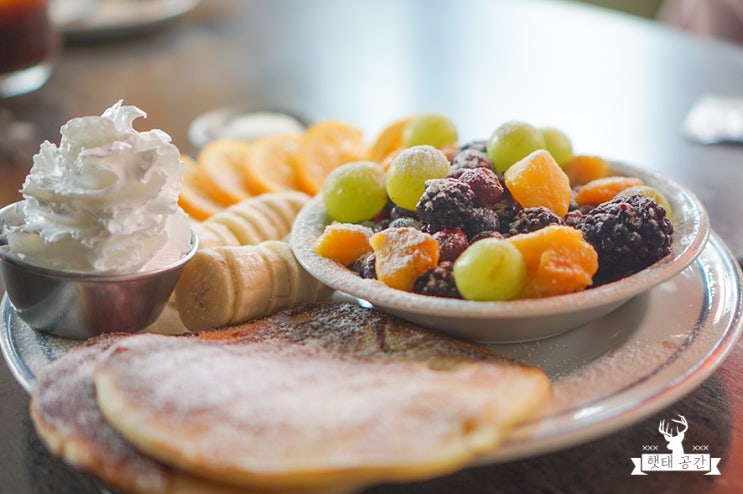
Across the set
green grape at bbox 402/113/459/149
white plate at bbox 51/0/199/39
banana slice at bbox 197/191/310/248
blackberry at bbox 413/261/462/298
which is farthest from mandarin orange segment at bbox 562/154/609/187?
white plate at bbox 51/0/199/39

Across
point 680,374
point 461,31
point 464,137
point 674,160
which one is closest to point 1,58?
point 464,137

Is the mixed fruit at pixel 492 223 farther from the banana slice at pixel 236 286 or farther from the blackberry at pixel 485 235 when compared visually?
the banana slice at pixel 236 286

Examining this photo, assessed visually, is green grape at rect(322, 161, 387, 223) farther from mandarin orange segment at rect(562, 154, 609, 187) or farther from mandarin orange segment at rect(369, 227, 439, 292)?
mandarin orange segment at rect(562, 154, 609, 187)

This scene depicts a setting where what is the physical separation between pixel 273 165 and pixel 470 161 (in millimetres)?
639

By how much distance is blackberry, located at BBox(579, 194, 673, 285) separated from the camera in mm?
1163

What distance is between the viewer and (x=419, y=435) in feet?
2.80

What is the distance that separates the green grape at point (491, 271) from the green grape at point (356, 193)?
0.98 ft

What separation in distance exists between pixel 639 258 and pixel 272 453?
25.7 inches

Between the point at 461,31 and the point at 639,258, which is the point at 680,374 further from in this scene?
the point at 461,31

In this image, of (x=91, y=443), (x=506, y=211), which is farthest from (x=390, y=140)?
(x=91, y=443)

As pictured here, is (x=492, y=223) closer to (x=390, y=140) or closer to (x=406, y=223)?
(x=406, y=223)

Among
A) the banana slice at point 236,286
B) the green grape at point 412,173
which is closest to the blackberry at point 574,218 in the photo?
the green grape at point 412,173

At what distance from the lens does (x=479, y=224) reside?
122 cm

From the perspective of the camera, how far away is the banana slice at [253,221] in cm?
149
